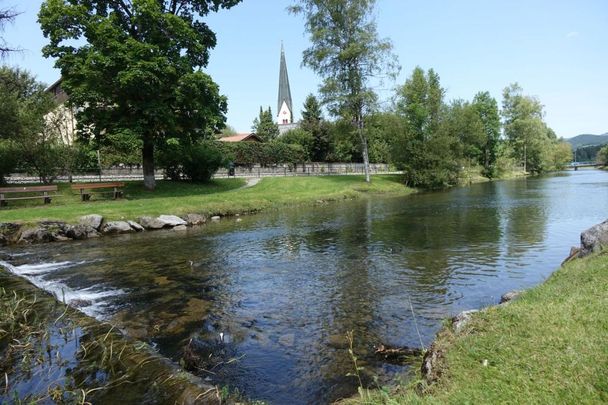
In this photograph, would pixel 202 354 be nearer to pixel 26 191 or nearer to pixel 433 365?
pixel 433 365

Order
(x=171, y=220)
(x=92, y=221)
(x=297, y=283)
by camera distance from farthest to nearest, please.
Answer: (x=171, y=220)
(x=92, y=221)
(x=297, y=283)

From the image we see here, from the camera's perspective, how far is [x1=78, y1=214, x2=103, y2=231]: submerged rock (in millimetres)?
19822

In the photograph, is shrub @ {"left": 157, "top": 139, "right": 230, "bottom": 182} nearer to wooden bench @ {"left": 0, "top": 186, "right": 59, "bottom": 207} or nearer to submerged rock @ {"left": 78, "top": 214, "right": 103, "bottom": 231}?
wooden bench @ {"left": 0, "top": 186, "right": 59, "bottom": 207}

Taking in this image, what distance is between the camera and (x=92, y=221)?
20.0m

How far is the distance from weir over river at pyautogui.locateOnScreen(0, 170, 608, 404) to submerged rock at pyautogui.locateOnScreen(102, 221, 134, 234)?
113 cm

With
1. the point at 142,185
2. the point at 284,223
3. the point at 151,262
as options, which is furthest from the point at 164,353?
the point at 142,185

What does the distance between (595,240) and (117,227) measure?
63.2 feet

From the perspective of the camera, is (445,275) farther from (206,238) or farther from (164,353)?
(206,238)

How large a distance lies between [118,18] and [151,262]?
22.9 meters

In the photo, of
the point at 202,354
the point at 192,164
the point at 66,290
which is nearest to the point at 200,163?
the point at 192,164

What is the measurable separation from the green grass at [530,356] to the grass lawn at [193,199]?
1993 centimetres

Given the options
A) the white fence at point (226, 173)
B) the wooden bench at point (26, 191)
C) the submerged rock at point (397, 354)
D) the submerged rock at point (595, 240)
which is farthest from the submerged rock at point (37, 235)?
the submerged rock at point (595, 240)

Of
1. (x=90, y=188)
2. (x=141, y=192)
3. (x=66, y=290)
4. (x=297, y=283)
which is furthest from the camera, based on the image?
(x=141, y=192)

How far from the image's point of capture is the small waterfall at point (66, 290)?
30.4 ft
